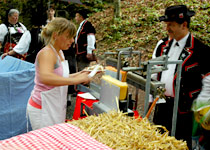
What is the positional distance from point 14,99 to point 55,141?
1960mm

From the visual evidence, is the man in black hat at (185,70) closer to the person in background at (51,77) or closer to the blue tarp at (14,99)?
the person in background at (51,77)

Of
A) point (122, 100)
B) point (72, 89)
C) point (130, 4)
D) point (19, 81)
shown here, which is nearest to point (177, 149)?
point (122, 100)

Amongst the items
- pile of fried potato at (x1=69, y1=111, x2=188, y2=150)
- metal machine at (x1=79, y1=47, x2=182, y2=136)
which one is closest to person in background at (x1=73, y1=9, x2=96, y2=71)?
metal machine at (x1=79, y1=47, x2=182, y2=136)

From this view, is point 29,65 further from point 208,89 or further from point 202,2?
point 202,2

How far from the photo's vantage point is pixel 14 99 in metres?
3.24

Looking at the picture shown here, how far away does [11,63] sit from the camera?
13.0ft

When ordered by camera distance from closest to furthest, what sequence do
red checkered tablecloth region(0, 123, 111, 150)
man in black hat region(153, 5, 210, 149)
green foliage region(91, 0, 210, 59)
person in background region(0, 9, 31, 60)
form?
1. red checkered tablecloth region(0, 123, 111, 150)
2. man in black hat region(153, 5, 210, 149)
3. person in background region(0, 9, 31, 60)
4. green foliage region(91, 0, 210, 59)

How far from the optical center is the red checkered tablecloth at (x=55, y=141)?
148cm

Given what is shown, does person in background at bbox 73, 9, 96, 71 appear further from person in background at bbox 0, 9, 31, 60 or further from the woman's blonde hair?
the woman's blonde hair

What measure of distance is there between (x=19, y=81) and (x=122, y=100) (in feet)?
6.06

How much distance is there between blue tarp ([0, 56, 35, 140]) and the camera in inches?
122

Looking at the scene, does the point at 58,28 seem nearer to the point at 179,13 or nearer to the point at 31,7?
the point at 179,13

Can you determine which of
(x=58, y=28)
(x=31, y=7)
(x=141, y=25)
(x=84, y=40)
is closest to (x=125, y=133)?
(x=58, y=28)

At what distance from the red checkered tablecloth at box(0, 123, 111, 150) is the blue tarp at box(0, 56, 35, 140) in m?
1.68
